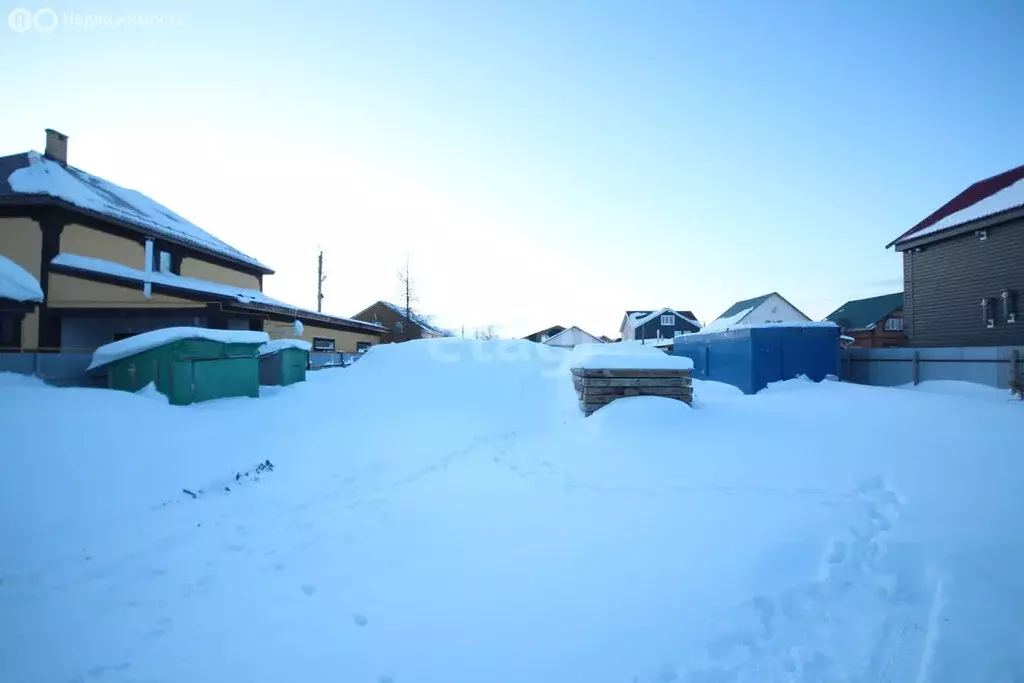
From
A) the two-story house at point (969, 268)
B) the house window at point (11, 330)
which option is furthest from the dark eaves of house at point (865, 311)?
the house window at point (11, 330)

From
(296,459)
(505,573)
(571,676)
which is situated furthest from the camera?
(296,459)

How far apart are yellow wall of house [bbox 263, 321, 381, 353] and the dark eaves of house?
34.4m

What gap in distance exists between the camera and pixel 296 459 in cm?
713

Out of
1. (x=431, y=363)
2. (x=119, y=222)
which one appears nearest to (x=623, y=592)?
(x=431, y=363)

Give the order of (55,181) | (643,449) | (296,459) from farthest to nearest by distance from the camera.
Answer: (55,181), (296,459), (643,449)

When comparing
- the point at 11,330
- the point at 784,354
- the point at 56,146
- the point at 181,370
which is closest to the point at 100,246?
the point at 11,330

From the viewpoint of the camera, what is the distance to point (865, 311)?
39.9 metres

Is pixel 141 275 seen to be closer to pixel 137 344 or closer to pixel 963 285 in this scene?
pixel 137 344

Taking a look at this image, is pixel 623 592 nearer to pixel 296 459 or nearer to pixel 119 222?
pixel 296 459

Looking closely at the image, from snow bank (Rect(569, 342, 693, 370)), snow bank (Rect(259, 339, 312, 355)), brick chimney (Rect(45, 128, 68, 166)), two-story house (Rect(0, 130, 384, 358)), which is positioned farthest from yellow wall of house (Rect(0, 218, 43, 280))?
snow bank (Rect(569, 342, 693, 370))

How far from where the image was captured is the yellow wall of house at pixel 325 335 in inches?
840

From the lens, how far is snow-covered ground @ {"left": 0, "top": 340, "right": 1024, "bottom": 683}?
2711mm

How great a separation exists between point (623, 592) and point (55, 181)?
64.7 ft

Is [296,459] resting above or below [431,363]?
below
